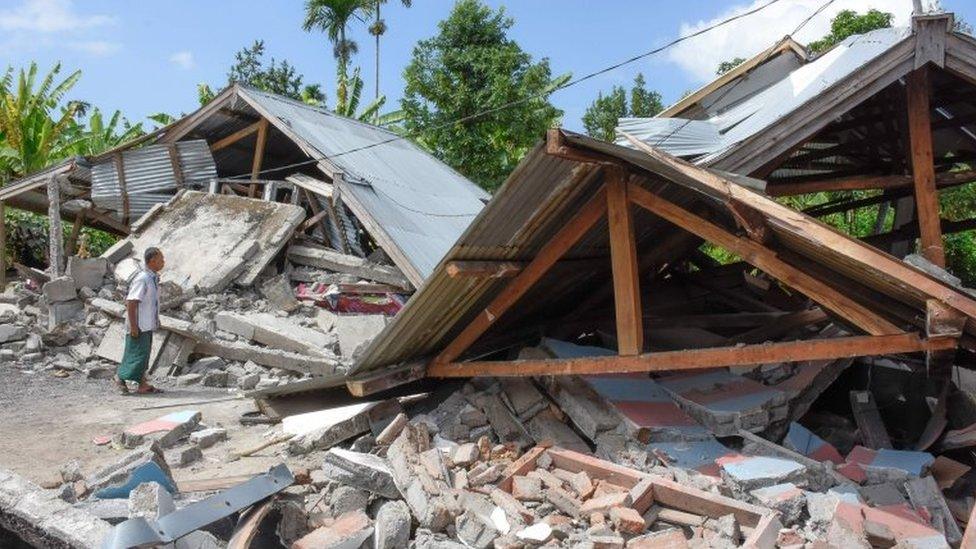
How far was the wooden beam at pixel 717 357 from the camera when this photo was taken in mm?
4219

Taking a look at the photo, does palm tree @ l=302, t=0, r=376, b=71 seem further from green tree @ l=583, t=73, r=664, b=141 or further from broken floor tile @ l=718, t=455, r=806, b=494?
broken floor tile @ l=718, t=455, r=806, b=494

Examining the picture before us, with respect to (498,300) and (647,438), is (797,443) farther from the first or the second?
(498,300)

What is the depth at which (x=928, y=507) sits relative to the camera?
4.44 metres

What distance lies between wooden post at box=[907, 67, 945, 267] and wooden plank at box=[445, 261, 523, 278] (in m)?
3.58

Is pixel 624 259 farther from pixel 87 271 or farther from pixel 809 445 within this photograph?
pixel 87 271

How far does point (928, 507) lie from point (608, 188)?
2743 millimetres

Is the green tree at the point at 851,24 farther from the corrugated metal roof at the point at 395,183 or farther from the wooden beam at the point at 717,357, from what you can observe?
the wooden beam at the point at 717,357

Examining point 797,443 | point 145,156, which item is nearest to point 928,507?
point 797,443

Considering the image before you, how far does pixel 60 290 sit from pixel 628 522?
31.6 feet

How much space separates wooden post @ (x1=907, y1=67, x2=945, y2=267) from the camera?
611 cm

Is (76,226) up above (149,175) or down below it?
below

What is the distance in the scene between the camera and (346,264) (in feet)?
36.8

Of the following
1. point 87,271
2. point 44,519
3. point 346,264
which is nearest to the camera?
point 44,519

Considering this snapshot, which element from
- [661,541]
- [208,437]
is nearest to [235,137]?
[208,437]
